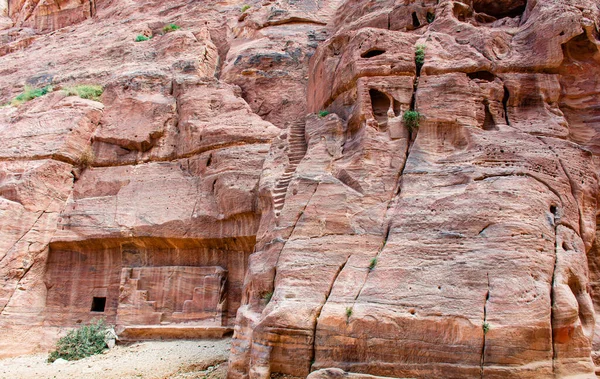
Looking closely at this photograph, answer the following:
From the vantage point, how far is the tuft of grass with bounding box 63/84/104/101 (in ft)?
52.8

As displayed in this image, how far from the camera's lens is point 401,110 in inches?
415

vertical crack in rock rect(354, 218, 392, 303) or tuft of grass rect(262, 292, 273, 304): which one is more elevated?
vertical crack in rock rect(354, 218, 392, 303)

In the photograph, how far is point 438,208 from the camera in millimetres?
8555

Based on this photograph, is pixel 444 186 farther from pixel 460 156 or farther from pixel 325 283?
pixel 325 283

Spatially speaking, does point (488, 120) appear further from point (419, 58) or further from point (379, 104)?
point (379, 104)

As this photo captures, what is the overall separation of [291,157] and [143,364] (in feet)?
17.8

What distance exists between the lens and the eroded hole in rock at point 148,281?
12.5 metres

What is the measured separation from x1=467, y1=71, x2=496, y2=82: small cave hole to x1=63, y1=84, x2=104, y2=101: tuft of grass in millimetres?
11400

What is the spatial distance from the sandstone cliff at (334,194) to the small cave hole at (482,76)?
3cm

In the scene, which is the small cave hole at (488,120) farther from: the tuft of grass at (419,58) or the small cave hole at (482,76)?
the tuft of grass at (419,58)

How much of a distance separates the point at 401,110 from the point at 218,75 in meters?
8.68

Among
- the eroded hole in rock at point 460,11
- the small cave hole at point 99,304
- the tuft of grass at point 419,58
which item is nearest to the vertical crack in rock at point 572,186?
the tuft of grass at point 419,58

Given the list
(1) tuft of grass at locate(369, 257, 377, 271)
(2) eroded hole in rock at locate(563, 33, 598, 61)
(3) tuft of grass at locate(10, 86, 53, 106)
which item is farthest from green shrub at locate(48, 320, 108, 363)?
(2) eroded hole in rock at locate(563, 33, 598, 61)

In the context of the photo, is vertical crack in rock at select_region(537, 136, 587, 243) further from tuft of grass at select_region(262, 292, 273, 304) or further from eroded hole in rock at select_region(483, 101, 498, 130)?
tuft of grass at select_region(262, 292, 273, 304)
